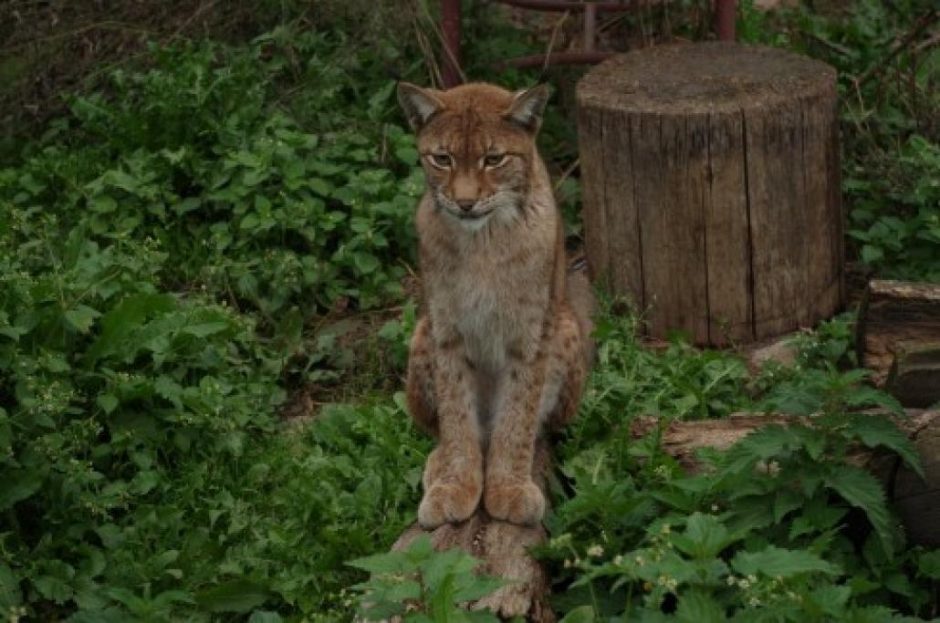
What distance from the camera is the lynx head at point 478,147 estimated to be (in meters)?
5.50

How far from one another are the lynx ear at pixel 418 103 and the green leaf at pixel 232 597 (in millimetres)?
1554

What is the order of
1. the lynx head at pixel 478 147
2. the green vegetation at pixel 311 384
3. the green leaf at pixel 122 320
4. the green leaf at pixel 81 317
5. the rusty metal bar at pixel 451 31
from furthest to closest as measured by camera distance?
the rusty metal bar at pixel 451 31 < the green leaf at pixel 122 320 < the green leaf at pixel 81 317 < the lynx head at pixel 478 147 < the green vegetation at pixel 311 384

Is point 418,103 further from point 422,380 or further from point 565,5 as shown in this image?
point 565,5

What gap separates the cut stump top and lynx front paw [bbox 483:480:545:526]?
1.96 meters

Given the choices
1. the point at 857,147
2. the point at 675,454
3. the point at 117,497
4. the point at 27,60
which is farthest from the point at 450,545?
the point at 27,60

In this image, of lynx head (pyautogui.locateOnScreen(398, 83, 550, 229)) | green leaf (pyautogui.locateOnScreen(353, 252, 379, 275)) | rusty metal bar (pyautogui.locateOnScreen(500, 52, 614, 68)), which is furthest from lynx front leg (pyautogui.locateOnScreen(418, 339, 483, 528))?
rusty metal bar (pyautogui.locateOnScreen(500, 52, 614, 68))

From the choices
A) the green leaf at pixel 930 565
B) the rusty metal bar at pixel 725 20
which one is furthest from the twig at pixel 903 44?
the green leaf at pixel 930 565

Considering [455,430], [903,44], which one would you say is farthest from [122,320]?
[903,44]

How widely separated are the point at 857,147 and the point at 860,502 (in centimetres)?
330

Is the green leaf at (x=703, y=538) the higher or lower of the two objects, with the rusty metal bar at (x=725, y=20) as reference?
lower

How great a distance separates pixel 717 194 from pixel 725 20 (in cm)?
124

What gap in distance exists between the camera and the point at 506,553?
519 cm

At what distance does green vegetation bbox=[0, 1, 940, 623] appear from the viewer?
15.8 feet

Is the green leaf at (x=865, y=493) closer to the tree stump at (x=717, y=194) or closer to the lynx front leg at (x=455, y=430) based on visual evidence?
the lynx front leg at (x=455, y=430)
